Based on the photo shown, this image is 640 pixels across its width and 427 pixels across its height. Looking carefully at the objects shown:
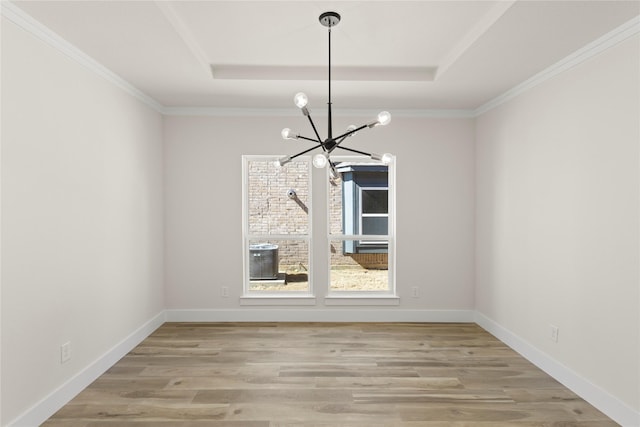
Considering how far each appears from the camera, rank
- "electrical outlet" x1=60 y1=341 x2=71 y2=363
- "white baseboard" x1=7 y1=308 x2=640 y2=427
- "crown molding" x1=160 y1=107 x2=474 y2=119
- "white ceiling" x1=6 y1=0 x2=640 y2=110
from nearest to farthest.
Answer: "white ceiling" x1=6 y1=0 x2=640 y2=110, "white baseboard" x1=7 y1=308 x2=640 y2=427, "electrical outlet" x1=60 y1=341 x2=71 y2=363, "crown molding" x1=160 y1=107 x2=474 y2=119

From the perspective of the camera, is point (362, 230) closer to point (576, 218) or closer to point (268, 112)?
point (268, 112)

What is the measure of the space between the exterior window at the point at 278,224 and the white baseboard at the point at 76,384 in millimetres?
1367

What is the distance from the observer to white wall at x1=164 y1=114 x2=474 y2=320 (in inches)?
179

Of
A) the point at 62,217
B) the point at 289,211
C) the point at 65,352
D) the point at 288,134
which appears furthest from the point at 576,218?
the point at 65,352

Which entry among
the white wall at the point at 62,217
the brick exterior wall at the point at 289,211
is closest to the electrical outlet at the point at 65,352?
Answer: the white wall at the point at 62,217

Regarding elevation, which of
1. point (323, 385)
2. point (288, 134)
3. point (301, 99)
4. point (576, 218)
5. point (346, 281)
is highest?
point (301, 99)

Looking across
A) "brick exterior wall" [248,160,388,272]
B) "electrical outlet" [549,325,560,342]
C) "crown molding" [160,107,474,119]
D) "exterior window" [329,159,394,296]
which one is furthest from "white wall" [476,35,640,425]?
"brick exterior wall" [248,160,388,272]

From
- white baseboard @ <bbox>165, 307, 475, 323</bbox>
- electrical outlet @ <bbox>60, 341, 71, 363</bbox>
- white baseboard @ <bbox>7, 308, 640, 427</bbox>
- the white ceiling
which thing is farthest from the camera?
white baseboard @ <bbox>165, 307, 475, 323</bbox>

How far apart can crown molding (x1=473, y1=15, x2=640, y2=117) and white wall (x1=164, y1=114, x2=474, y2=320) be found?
2.94 feet

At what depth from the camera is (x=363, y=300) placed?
4.61m

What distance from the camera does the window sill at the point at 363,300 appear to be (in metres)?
4.61

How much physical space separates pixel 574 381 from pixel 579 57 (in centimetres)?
241

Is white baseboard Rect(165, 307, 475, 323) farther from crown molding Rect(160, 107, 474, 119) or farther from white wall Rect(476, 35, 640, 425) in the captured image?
crown molding Rect(160, 107, 474, 119)

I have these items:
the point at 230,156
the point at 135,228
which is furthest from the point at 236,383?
the point at 230,156
